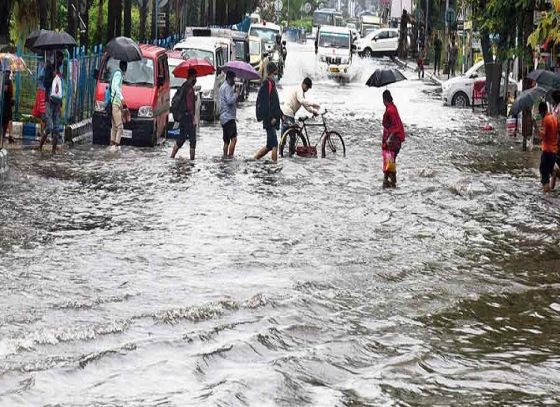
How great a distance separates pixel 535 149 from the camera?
96.1 feet

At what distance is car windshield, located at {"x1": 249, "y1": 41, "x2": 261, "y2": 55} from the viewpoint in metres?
52.9

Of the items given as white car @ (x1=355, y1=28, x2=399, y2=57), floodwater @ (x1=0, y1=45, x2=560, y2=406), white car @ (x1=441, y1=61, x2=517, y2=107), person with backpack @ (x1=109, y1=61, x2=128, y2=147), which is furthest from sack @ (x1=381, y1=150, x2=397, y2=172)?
white car @ (x1=355, y1=28, x2=399, y2=57)

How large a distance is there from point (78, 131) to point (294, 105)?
16.7 ft

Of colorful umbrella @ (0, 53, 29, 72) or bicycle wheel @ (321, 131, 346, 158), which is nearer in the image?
colorful umbrella @ (0, 53, 29, 72)

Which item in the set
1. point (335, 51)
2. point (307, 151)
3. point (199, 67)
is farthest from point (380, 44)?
point (307, 151)

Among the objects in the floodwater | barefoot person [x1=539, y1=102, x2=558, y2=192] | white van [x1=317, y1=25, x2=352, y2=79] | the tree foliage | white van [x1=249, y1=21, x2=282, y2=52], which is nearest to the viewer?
the floodwater

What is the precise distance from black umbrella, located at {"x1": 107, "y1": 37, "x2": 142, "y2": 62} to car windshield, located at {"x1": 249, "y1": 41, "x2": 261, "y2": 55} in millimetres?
28151

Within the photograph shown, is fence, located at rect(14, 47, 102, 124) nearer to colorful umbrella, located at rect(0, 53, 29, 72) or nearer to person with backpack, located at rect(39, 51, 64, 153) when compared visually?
colorful umbrella, located at rect(0, 53, 29, 72)

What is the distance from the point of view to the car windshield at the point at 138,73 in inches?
1025

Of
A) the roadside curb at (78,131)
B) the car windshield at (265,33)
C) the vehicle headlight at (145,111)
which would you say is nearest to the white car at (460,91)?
the roadside curb at (78,131)

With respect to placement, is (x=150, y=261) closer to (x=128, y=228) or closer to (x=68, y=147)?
(x=128, y=228)

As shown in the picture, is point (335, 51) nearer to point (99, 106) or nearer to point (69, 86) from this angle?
point (69, 86)

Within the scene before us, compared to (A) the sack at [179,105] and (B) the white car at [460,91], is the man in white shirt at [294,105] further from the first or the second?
(B) the white car at [460,91]

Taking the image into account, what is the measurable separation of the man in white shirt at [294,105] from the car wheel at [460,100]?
20.4 meters
